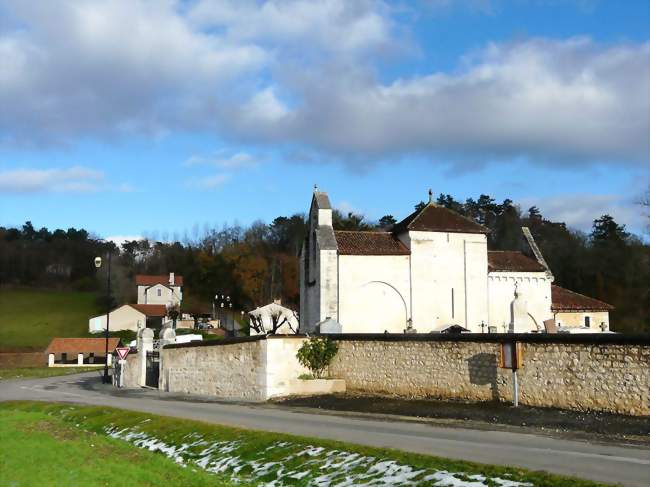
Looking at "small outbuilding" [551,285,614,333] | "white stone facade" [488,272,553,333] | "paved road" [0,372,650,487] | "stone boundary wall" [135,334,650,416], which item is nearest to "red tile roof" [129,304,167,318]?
"white stone facade" [488,272,553,333]

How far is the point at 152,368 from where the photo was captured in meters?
39.3

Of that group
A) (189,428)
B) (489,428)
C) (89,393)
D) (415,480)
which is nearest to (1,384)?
(89,393)

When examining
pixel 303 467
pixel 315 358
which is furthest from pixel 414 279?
pixel 303 467

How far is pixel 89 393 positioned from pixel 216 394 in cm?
886

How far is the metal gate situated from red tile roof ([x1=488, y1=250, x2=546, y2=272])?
2097 cm

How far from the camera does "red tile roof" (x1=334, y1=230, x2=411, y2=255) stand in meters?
40.7

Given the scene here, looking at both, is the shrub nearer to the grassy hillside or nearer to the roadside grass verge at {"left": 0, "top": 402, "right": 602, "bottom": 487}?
the roadside grass verge at {"left": 0, "top": 402, "right": 602, "bottom": 487}

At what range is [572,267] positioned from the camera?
8100cm

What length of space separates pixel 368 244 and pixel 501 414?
79.0 ft

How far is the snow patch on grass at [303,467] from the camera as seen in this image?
10031 millimetres

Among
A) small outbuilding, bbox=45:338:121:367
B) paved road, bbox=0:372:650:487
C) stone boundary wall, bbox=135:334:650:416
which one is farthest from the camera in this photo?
small outbuilding, bbox=45:338:121:367

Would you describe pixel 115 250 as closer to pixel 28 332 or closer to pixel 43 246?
pixel 43 246

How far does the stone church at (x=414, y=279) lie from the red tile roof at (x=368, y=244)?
0.07m

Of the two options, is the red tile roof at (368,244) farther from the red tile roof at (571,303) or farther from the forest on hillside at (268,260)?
the forest on hillside at (268,260)
